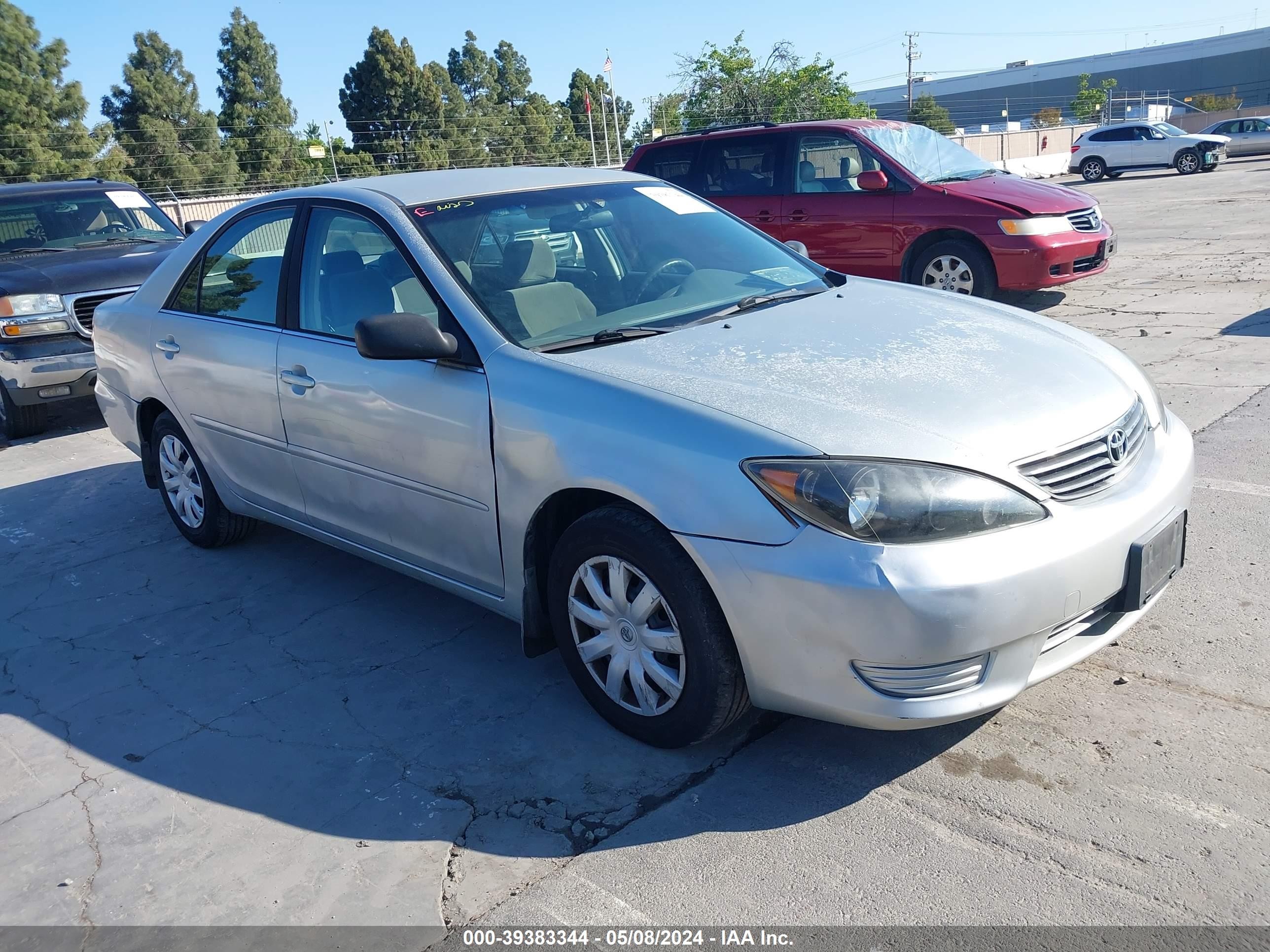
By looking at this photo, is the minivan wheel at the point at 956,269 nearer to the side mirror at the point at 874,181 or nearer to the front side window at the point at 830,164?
the side mirror at the point at 874,181

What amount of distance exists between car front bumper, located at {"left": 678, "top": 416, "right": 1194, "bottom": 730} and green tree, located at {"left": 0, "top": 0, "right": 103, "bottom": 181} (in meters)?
36.8

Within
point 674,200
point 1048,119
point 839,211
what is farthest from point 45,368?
point 1048,119

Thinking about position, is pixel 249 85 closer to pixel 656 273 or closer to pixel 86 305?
pixel 86 305

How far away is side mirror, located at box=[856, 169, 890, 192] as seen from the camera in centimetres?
933

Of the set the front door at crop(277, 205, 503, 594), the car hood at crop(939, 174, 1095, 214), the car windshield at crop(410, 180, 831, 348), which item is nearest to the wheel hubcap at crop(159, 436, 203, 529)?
the front door at crop(277, 205, 503, 594)

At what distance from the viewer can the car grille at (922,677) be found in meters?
2.64

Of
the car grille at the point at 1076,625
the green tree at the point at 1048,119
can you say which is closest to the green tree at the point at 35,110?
the car grille at the point at 1076,625

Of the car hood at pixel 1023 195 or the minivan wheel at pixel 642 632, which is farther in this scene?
the car hood at pixel 1023 195

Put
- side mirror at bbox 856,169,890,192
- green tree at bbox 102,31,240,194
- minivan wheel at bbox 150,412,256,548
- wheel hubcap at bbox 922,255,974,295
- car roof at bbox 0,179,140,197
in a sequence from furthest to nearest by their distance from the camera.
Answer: green tree at bbox 102,31,240,194, side mirror at bbox 856,169,890,192, wheel hubcap at bbox 922,255,974,295, car roof at bbox 0,179,140,197, minivan wheel at bbox 150,412,256,548

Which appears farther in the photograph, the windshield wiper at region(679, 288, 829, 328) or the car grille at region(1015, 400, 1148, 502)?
the windshield wiper at region(679, 288, 829, 328)

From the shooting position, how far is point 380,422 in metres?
3.74

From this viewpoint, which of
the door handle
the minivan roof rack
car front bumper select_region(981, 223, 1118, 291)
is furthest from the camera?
the minivan roof rack

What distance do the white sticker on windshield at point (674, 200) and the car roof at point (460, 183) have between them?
0.23ft

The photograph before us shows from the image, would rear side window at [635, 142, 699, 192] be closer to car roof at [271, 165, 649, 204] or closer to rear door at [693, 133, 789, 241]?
rear door at [693, 133, 789, 241]
